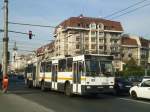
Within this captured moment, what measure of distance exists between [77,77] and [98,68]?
1564 millimetres

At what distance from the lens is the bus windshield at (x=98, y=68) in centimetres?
2392

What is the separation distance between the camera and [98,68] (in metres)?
24.1

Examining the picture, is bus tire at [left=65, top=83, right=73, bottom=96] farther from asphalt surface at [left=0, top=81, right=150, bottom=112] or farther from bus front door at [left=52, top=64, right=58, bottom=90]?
bus front door at [left=52, top=64, right=58, bottom=90]

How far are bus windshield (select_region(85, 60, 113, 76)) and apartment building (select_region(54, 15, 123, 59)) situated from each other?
82391 mm

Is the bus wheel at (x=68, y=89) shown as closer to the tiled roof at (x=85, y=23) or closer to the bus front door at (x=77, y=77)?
the bus front door at (x=77, y=77)

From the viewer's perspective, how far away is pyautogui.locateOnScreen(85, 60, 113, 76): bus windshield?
78.5 ft

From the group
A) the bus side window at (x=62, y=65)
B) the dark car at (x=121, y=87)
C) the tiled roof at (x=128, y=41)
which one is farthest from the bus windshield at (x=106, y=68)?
the tiled roof at (x=128, y=41)

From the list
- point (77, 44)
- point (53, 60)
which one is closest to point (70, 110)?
point (53, 60)

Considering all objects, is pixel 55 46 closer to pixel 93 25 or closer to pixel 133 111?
pixel 93 25

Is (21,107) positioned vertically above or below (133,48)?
below

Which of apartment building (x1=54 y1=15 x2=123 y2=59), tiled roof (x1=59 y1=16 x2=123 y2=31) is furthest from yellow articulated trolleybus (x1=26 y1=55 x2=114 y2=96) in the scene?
apartment building (x1=54 y1=15 x2=123 y2=59)

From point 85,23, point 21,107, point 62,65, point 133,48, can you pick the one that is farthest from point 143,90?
point 133,48

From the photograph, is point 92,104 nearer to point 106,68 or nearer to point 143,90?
point 143,90

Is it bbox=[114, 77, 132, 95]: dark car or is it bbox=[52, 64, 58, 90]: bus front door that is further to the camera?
bbox=[52, 64, 58, 90]: bus front door
